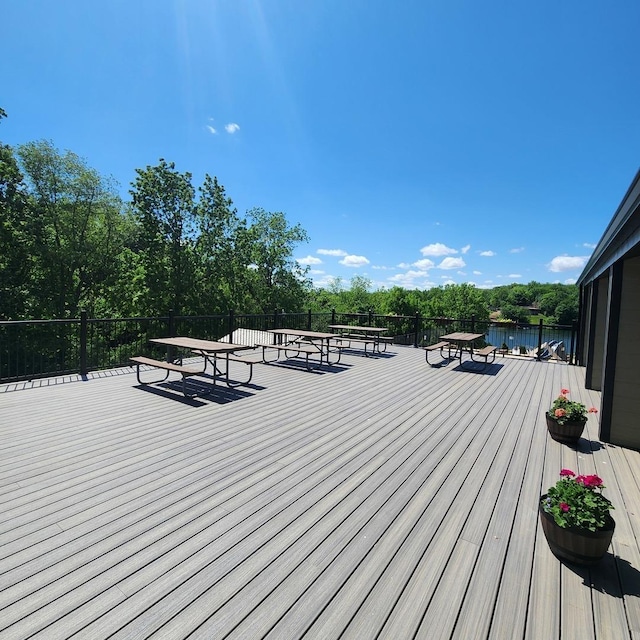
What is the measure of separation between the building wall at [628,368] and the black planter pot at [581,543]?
248 centimetres

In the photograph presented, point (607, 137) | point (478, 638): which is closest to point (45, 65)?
point (478, 638)

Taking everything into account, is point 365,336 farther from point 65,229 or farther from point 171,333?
point 65,229

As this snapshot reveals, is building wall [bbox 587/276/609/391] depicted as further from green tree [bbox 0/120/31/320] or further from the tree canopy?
green tree [bbox 0/120/31/320]

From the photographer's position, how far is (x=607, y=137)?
386 inches

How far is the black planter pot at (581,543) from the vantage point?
1.69m

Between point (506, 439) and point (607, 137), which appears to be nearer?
point (506, 439)

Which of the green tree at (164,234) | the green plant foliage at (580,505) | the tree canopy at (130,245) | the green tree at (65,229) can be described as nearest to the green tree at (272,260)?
the tree canopy at (130,245)

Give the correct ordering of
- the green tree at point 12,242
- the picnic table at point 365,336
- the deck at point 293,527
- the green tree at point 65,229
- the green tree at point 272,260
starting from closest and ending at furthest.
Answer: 1. the deck at point 293,527
2. the picnic table at point 365,336
3. the green tree at point 12,242
4. the green tree at point 65,229
5. the green tree at point 272,260

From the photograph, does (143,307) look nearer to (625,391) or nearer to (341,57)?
(341,57)

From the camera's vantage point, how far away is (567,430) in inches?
136

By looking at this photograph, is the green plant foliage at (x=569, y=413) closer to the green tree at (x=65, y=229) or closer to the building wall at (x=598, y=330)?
the building wall at (x=598, y=330)

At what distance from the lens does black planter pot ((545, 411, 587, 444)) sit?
3.41 m

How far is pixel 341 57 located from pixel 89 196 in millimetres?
15569

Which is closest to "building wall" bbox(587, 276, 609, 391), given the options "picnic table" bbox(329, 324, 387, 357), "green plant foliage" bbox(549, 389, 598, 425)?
"green plant foliage" bbox(549, 389, 598, 425)
